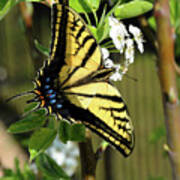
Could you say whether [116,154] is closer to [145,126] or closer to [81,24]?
[145,126]

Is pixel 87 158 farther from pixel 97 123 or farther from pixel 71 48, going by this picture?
pixel 71 48

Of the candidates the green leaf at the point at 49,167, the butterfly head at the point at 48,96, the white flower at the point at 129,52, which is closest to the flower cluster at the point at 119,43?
the white flower at the point at 129,52

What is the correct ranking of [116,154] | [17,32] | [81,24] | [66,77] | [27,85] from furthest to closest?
[116,154] < [17,32] < [27,85] < [66,77] < [81,24]

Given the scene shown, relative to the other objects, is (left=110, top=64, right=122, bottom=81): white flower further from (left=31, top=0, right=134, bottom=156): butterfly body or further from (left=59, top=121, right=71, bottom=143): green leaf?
(left=59, top=121, right=71, bottom=143): green leaf

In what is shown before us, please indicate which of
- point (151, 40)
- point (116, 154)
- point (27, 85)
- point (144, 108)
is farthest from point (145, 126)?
point (151, 40)

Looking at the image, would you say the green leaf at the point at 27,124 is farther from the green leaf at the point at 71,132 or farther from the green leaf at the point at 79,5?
the green leaf at the point at 79,5

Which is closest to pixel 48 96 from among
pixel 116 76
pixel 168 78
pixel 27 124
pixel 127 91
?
pixel 27 124

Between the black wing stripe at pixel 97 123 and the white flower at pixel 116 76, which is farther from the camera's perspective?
the white flower at pixel 116 76
